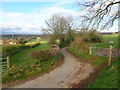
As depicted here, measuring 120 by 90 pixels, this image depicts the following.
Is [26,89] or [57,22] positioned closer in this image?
[26,89]

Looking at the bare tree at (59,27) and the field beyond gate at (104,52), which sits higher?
the bare tree at (59,27)

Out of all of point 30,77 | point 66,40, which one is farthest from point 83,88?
point 66,40

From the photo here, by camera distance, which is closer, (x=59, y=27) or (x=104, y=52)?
(x=104, y=52)

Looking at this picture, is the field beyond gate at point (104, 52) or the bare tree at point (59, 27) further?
the bare tree at point (59, 27)

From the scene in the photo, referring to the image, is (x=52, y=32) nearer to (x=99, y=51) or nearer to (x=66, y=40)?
(x=66, y=40)

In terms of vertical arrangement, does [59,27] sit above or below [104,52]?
above

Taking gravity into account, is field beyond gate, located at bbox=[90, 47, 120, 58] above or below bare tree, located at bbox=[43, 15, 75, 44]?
below

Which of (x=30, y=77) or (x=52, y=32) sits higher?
(x=52, y=32)

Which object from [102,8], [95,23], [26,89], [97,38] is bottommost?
[26,89]

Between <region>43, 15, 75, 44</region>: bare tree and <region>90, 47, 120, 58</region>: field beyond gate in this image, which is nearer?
<region>90, 47, 120, 58</region>: field beyond gate

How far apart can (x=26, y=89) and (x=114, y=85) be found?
4.74 meters

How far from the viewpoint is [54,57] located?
12.5 meters

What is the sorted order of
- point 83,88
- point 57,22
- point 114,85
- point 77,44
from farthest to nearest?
point 57,22 → point 77,44 → point 83,88 → point 114,85

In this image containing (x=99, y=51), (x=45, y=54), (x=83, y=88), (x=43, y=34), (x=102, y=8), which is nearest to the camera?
(x=83, y=88)
